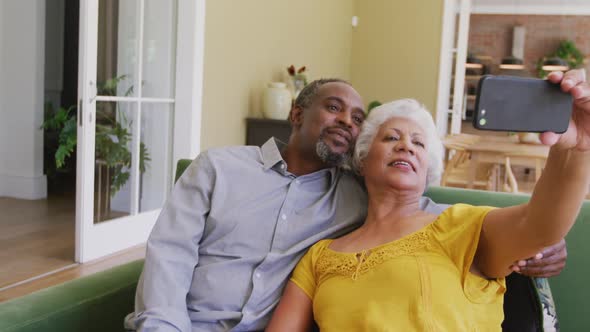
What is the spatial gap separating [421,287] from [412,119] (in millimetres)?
437

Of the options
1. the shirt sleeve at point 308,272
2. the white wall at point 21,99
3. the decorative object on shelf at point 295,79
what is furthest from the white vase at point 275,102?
the shirt sleeve at point 308,272

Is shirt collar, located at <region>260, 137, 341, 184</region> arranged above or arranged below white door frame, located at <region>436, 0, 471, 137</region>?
below

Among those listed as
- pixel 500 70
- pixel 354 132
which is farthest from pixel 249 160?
pixel 500 70

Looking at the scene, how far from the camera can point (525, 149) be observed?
5199mm

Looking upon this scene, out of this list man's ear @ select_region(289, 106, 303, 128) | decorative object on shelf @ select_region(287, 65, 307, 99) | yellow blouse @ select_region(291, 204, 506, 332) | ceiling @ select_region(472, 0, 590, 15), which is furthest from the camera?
ceiling @ select_region(472, 0, 590, 15)

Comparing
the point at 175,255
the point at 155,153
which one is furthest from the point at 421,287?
the point at 155,153

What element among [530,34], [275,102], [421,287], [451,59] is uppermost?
[530,34]

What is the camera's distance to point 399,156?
148 cm

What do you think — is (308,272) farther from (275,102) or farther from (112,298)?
(275,102)

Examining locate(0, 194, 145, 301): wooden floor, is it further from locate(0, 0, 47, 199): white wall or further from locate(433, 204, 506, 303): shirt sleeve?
locate(433, 204, 506, 303): shirt sleeve

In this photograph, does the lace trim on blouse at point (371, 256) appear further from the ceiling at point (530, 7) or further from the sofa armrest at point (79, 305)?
the ceiling at point (530, 7)

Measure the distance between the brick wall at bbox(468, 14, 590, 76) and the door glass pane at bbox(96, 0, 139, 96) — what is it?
8972mm

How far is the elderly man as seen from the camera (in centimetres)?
152

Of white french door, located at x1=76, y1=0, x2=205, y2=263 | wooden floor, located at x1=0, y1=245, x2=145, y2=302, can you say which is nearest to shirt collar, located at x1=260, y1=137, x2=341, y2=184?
wooden floor, located at x1=0, y1=245, x2=145, y2=302
